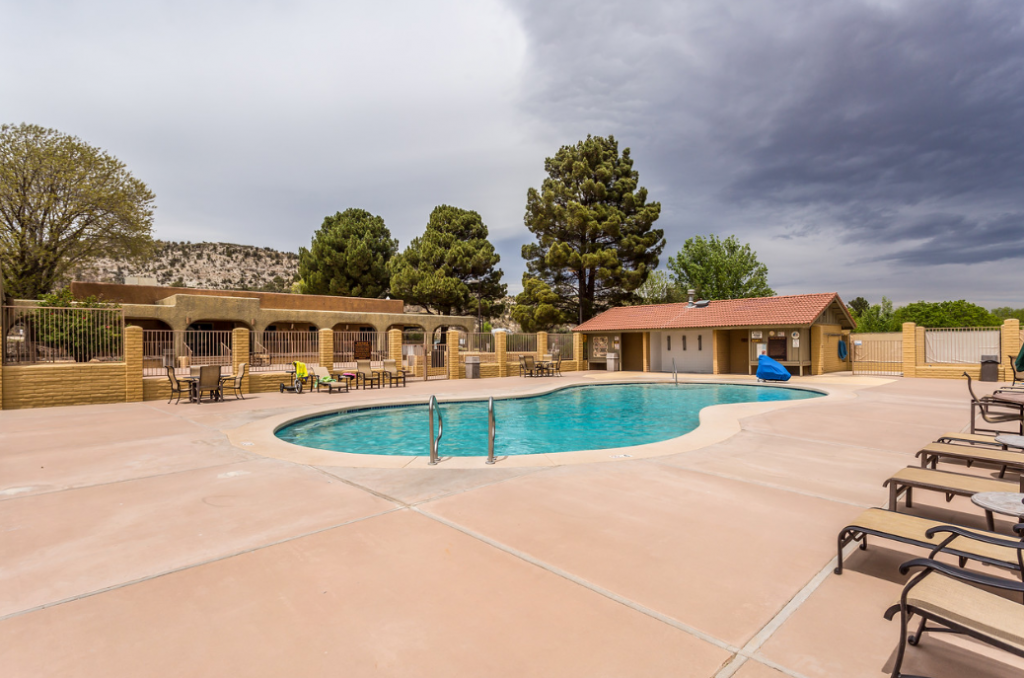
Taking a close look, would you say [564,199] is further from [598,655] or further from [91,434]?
[598,655]

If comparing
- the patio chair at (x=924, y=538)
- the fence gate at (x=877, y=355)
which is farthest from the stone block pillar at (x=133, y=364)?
the fence gate at (x=877, y=355)

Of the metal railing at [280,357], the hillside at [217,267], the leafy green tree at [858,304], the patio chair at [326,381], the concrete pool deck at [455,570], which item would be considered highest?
the hillside at [217,267]

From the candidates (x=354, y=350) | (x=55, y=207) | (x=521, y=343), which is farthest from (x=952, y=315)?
(x=55, y=207)

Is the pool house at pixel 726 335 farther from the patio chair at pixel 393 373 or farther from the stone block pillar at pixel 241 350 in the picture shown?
the stone block pillar at pixel 241 350

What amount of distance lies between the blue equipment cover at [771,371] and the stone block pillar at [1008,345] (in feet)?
26.3

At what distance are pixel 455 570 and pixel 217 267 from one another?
92775 millimetres

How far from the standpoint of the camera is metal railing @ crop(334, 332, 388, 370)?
76.1ft

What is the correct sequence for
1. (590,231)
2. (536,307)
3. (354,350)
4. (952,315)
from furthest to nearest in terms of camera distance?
(952,315) < (536,307) < (590,231) < (354,350)

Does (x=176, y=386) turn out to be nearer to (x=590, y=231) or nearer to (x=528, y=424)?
(x=528, y=424)

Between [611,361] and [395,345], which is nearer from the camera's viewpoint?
[395,345]

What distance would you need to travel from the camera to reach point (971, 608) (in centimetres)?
207

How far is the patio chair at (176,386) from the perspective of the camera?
1357cm

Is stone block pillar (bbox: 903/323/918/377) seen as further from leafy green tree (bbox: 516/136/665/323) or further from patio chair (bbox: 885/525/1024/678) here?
patio chair (bbox: 885/525/1024/678)

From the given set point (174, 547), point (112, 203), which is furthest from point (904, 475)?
point (112, 203)
